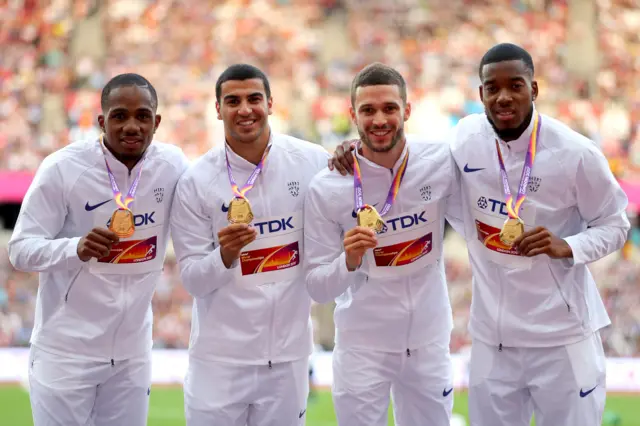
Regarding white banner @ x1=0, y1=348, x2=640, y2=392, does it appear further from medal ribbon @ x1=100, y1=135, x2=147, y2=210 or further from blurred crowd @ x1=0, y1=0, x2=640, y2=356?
medal ribbon @ x1=100, y1=135, x2=147, y2=210

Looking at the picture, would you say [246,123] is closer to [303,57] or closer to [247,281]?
[247,281]

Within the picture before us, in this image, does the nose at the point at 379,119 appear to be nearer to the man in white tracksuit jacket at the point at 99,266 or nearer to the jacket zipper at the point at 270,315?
the jacket zipper at the point at 270,315

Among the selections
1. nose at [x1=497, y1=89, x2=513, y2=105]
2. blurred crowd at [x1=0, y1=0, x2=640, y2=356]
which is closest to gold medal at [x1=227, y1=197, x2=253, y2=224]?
nose at [x1=497, y1=89, x2=513, y2=105]

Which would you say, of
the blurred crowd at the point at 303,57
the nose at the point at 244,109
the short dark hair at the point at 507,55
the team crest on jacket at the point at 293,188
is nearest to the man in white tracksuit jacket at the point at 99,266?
the nose at the point at 244,109

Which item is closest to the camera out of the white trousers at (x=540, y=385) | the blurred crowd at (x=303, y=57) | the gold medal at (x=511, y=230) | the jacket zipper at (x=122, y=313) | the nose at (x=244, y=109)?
the gold medal at (x=511, y=230)

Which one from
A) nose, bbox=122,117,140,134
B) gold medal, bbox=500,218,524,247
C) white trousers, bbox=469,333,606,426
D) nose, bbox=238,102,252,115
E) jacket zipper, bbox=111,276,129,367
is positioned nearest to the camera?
gold medal, bbox=500,218,524,247

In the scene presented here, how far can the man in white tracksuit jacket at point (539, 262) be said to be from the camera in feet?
14.7

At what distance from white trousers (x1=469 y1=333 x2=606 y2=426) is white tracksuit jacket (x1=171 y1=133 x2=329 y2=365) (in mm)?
909

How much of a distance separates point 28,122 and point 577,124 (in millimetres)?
8050

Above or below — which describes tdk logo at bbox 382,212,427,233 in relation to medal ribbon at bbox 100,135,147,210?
below

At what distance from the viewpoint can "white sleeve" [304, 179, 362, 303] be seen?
178 inches

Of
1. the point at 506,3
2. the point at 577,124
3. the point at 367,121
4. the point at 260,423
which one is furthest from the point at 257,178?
the point at 506,3

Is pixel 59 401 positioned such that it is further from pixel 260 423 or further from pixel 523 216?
pixel 523 216

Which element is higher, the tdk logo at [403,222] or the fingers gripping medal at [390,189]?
the fingers gripping medal at [390,189]
